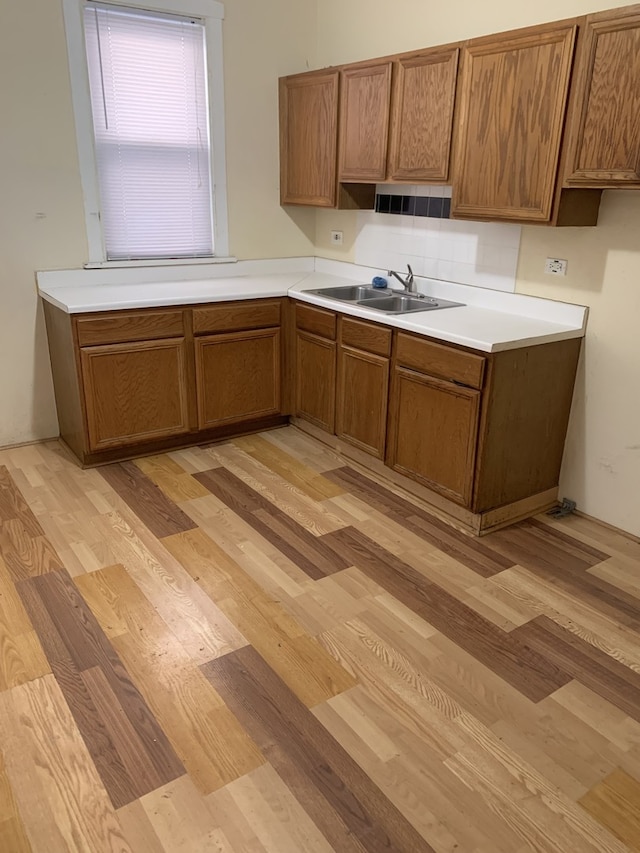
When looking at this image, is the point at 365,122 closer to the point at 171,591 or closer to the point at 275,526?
the point at 275,526

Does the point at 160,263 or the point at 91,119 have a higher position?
the point at 91,119

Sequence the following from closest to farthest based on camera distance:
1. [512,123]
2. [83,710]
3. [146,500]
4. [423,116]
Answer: [83,710], [512,123], [423,116], [146,500]

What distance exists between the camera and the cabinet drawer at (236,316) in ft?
11.8

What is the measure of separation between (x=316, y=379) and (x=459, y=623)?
185cm

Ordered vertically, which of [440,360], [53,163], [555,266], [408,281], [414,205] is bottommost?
[440,360]

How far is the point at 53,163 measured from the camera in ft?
11.5

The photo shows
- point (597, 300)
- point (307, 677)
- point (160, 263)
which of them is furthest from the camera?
point (160, 263)

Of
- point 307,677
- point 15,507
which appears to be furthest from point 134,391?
point 307,677

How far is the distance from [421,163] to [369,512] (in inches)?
66.8

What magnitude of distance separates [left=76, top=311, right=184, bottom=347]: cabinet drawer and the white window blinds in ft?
2.15

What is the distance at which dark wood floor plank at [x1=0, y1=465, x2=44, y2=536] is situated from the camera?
2.96 metres

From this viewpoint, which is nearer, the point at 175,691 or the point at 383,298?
the point at 175,691

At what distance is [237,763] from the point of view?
5.85 feet

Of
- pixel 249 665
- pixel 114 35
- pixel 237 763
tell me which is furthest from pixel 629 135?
pixel 114 35
